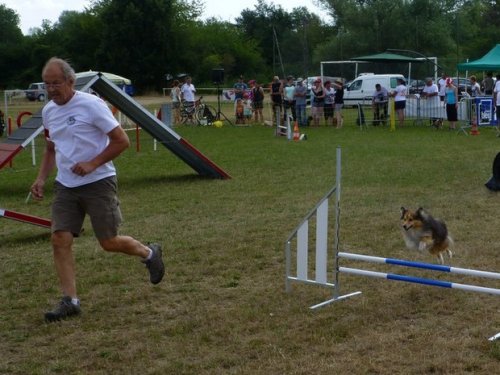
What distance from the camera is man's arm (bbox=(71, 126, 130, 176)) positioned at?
5.12 m

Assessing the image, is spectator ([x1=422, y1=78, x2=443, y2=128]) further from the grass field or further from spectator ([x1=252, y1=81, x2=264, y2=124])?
the grass field

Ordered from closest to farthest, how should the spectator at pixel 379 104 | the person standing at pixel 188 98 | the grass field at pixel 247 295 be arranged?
the grass field at pixel 247 295, the spectator at pixel 379 104, the person standing at pixel 188 98

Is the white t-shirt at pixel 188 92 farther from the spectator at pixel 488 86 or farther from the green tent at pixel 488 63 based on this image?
the spectator at pixel 488 86

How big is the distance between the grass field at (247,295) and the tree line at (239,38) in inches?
1114

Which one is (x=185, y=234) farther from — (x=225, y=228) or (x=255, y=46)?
(x=255, y=46)

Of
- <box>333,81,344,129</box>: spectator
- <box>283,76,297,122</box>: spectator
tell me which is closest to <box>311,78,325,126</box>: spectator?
<box>283,76,297,122</box>: spectator

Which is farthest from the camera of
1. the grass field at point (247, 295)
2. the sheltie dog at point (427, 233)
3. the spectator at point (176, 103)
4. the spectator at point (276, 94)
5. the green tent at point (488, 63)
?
the spectator at point (176, 103)

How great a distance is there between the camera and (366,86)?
111ft

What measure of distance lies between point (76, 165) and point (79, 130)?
246 millimetres

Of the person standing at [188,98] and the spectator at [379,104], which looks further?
the person standing at [188,98]

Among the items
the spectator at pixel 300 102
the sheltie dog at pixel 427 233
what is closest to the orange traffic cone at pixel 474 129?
the spectator at pixel 300 102

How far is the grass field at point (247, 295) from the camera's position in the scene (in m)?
4.49

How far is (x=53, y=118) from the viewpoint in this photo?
5289 mm

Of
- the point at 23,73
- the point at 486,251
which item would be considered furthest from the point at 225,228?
the point at 23,73
